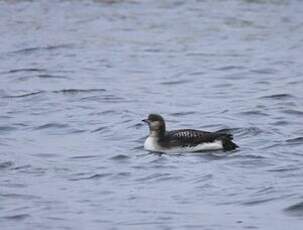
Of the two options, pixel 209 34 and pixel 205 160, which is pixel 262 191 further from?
pixel 209 34

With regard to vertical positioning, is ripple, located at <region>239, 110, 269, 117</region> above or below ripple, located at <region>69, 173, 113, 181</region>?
below

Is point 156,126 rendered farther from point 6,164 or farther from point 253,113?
point 253,113

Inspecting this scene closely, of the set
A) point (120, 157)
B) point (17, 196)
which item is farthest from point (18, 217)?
point (120, 157)

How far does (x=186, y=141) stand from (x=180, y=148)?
0.18m

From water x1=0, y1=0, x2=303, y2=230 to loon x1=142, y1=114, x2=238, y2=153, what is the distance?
187 mm

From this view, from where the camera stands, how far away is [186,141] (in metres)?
17.2

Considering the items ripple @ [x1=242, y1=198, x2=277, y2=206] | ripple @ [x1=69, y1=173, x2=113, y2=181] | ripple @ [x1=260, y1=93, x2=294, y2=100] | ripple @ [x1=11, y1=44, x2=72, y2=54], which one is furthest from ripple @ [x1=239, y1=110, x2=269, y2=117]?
ripple @ [x1=11, y1=44, x2=72, y2=54]

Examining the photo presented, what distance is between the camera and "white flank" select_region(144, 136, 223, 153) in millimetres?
17078

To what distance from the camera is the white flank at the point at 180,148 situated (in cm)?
1708

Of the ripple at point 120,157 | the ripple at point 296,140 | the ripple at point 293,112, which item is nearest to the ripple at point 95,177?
the ripple at point 120,157

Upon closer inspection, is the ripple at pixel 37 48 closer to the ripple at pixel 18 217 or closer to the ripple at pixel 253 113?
the ripple at pixel 253 113

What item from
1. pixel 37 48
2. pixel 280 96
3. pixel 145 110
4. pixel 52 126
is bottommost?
pixel 280 96

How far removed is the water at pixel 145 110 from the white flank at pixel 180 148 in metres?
0.16

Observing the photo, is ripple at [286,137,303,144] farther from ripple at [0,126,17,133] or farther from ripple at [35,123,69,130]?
ripple at [0,126,17,133]
